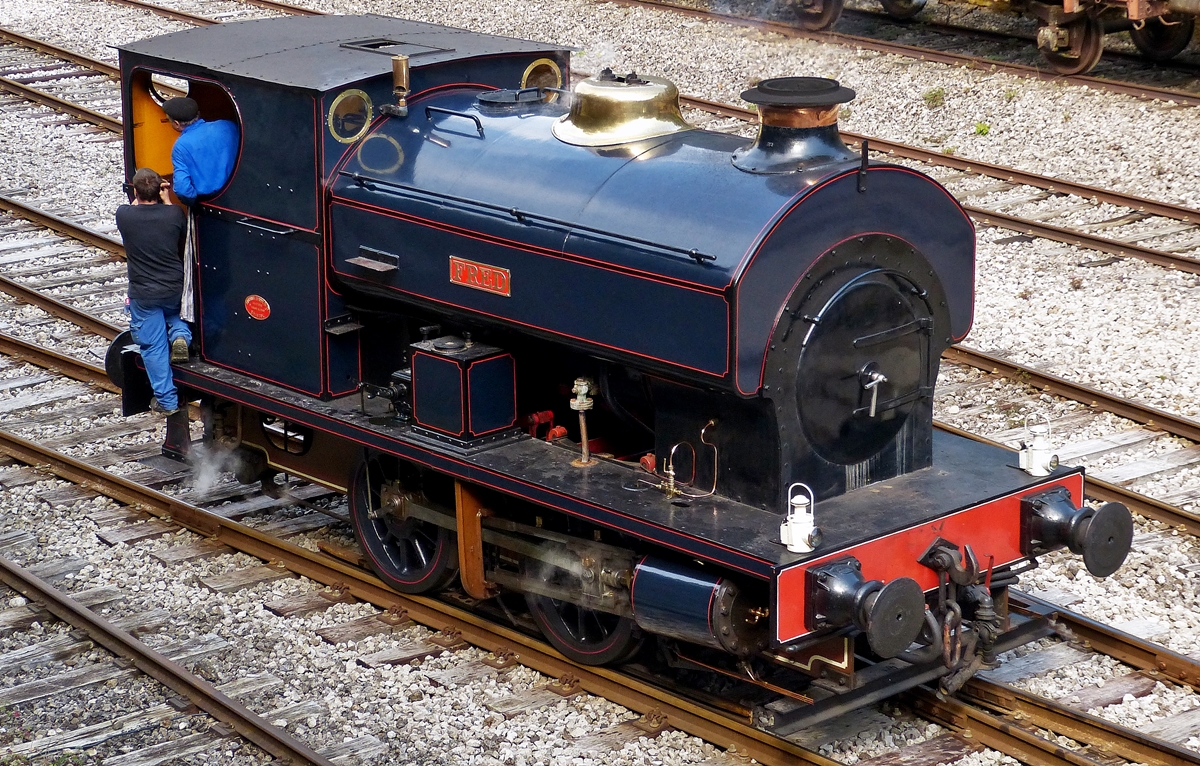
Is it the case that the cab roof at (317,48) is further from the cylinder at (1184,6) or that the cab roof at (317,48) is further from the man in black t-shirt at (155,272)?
the cylinder at (1184,6)

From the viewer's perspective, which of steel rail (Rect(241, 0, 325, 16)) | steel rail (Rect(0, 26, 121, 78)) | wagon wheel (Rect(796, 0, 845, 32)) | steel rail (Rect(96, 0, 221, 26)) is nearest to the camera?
steel rail (Rect(0, 26, 121, 78))

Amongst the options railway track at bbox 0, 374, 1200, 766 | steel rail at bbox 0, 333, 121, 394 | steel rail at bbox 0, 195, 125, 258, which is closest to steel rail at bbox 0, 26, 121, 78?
steel rail at bbox 0, 195, 125, 258

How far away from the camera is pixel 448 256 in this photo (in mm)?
6918

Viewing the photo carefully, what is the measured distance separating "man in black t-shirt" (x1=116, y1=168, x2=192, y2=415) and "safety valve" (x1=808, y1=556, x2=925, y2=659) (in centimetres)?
Result: 393

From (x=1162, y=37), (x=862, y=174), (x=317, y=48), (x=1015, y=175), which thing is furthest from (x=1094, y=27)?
(x=862, y=174)

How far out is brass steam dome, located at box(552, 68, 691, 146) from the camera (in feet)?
21.9

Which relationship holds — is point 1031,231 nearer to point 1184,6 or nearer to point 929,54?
point 1184,6

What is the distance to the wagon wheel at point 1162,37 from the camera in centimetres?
1616

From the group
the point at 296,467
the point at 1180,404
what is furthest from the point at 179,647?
the point at 1180,404

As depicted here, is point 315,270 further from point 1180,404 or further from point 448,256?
point 1180,404

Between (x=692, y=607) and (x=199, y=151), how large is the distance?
11.5 feet

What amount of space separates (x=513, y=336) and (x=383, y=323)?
2.94 ft

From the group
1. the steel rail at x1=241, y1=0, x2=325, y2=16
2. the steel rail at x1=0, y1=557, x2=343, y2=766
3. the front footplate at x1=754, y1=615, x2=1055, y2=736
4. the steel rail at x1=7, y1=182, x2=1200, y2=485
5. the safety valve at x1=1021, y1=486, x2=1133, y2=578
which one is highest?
the steel rail at x1=241, y1=0, x2=325, y2=16

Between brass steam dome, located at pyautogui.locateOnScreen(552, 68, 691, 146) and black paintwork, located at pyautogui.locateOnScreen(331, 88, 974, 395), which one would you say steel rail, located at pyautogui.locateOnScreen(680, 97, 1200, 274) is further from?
black paintwork, located at pyautogui.locateOnScreen(331, 88, 974, 395)
